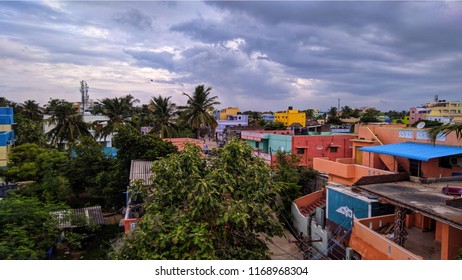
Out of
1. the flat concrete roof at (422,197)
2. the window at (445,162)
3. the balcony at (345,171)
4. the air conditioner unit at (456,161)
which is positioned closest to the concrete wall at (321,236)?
the balcony at (345,171)

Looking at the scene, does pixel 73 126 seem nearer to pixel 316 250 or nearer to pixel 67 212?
pixel 67 212

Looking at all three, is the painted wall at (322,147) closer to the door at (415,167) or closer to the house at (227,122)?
the door at (415,167)

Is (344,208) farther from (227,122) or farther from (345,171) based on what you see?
(227,122)

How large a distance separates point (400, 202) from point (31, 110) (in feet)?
165

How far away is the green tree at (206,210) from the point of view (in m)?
4.88

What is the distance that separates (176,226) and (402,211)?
5.71 m

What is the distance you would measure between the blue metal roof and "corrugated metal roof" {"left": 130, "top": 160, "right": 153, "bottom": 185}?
9092 mm

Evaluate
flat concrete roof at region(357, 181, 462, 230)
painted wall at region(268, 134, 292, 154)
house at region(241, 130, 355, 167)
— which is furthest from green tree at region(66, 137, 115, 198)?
flat concrete roof at region(357, 181, 462, 230)

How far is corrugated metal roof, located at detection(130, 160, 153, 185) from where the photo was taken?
42.5 ft

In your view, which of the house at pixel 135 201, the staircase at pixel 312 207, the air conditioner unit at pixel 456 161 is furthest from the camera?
the staircase at pixel 312 207

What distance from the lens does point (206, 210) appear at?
5.33 m

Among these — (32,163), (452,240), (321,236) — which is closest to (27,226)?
(321,236)
